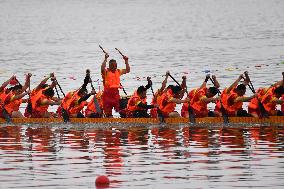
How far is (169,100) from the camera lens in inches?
1258

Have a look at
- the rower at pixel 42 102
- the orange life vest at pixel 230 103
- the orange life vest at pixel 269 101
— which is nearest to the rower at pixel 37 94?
the rower at pixel 42 102

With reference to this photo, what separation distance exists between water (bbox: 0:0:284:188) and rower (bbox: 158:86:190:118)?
1.13 metres

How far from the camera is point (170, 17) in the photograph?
11875cm

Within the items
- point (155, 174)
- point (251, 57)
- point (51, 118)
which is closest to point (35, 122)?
point (51, 118)

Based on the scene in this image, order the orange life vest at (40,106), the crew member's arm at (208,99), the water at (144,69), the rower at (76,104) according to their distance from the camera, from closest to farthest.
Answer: the water at (144,69) → the crew member's arm at (208,99) → the rower at (76,104) → the orange life vest at (40,106)

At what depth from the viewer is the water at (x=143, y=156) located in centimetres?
2031

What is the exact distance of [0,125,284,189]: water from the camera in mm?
20312

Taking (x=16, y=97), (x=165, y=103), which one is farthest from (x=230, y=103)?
(x=16, y=97)

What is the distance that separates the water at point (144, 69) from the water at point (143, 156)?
2 cm

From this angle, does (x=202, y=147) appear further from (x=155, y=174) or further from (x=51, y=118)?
(x=51, y=118)

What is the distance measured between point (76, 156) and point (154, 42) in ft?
204

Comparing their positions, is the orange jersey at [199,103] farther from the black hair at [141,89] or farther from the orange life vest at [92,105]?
the orange life vest at [92,105]

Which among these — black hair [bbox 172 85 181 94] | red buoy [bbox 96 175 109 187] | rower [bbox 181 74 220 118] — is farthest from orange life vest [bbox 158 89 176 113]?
red buoy [bbox 96 175 109 187]

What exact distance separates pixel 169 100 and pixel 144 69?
31528mm
